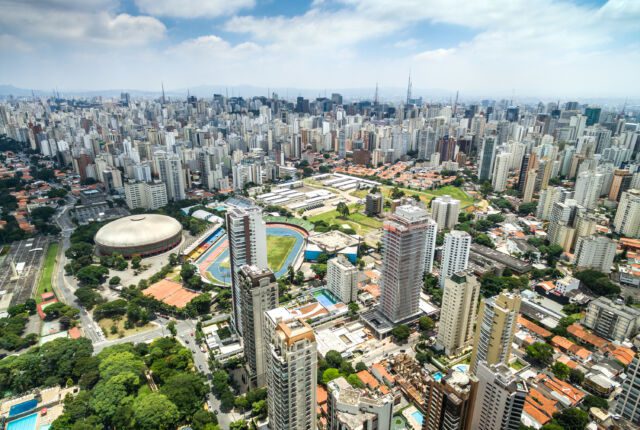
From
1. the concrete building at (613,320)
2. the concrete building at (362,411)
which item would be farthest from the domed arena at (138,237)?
the concrete building at (613,320)

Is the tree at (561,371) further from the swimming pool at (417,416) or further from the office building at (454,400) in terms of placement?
the office building at (454,400)

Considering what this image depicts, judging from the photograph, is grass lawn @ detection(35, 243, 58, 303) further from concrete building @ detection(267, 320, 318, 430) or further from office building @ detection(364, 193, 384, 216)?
office building @ detection(364, 193, 384, 216)

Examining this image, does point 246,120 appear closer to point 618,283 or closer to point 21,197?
point 21,197

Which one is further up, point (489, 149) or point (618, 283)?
point (489, 149)

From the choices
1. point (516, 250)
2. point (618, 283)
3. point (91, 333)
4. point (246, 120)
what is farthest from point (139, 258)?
point (246, 120)

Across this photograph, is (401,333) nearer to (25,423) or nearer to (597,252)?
(25,423)

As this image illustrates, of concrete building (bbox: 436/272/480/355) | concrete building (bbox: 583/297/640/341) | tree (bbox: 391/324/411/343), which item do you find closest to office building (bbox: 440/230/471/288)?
concrete building (bbox: 436/272/480/355)
